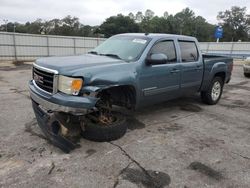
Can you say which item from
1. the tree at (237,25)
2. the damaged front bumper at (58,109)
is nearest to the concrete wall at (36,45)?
the damaged front bumper at (58,109)

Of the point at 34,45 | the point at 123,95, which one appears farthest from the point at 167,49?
the point at 34,45

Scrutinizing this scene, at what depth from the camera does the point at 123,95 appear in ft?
16.1

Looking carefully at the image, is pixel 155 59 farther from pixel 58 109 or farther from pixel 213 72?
pixel 213 72

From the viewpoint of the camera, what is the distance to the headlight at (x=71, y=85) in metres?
3.92

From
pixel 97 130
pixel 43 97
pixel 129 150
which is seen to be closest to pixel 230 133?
pixel 129 150

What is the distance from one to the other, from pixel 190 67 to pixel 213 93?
1.76 metres

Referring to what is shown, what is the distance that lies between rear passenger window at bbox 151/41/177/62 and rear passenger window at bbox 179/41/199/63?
0.34 meters

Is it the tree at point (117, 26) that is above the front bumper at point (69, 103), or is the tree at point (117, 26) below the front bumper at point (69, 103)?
above

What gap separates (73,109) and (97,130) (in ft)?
2.20

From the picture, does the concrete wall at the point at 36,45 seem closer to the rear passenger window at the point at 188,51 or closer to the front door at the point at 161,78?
the rear passenger window at the point at 188,51

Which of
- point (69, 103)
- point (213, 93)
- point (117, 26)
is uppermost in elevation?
point (117, 26)

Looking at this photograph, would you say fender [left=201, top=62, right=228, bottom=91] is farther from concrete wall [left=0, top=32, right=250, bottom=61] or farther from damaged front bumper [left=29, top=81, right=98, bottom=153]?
concrete wall [left=0, top=32, right=250, bottom=61]

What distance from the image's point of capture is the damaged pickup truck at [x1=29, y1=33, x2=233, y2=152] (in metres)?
3.98

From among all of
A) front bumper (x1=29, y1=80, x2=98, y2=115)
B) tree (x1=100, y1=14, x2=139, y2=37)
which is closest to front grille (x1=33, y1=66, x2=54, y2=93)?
front bumper (x1=29, y1=80, x2=98, y2=115)
